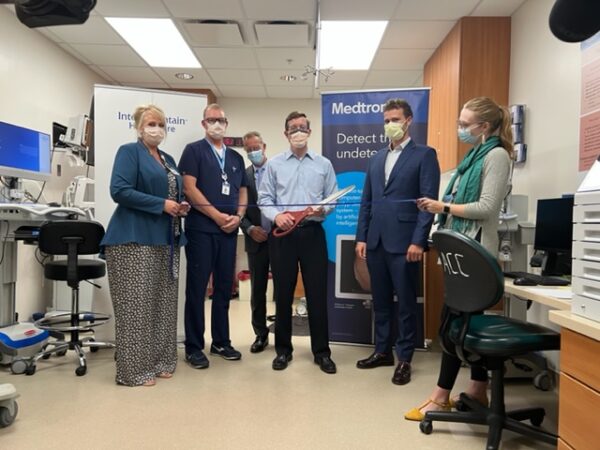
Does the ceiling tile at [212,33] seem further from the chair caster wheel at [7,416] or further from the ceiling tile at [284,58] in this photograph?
the chair caster wheel at [7,416]

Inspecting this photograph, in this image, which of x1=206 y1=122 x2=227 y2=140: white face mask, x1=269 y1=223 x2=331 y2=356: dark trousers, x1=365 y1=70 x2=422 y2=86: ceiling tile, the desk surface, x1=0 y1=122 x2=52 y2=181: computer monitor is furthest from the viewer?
x1=365 y1=70 x2=422 y2=86: ceiling tile

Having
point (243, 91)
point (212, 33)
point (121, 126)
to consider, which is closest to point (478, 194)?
point (121, 126)

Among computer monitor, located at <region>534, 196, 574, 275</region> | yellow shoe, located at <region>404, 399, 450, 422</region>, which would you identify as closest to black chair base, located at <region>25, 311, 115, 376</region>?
yellow shoe, located at <region>404, 399, 450, 422</region>

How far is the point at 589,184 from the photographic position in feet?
4.22

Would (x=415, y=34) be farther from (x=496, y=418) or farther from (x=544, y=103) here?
(x=496, y=418)

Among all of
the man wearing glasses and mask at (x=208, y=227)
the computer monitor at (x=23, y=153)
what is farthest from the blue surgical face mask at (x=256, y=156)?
the computer monitor at (x=23, y=153)

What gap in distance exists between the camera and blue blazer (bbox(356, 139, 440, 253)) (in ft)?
8.11

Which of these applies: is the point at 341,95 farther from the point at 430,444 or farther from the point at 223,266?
the point at 430,444

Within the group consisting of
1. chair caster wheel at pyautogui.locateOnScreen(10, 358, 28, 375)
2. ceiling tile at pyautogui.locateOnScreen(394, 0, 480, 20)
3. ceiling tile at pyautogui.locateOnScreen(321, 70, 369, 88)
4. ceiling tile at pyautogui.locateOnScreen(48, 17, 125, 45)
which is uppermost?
ceiling tile at pyautogui.locateOnScreen(394, 0, 480, 20)

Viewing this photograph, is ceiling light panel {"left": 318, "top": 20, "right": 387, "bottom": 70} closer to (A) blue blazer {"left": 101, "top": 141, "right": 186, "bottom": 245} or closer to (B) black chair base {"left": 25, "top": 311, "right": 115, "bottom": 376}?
(A) blue blazer {"left": 101, "top": 141, "right": 186, "bottom": 245}

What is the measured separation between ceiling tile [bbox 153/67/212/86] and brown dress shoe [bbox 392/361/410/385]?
422cm

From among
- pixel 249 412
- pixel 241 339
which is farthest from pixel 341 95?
pixel 249 412

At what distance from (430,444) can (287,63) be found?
4267 millimetres

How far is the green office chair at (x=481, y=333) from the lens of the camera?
162 centimetres
